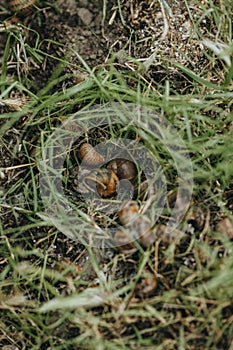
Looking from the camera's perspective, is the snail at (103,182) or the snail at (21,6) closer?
the snail at (103,182)

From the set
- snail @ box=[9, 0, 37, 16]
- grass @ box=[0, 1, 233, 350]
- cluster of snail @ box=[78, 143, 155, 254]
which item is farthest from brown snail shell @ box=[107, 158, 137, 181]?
snail @ box=[9, 0, 37, 16]

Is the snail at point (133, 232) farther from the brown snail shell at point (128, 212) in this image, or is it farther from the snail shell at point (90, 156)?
the snail shell at point (90, 156)

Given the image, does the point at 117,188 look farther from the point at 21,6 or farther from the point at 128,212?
the point at 21,6

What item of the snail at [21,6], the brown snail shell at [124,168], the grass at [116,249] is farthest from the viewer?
the snail at [21,6]

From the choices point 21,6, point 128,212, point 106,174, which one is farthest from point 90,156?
point 21,6

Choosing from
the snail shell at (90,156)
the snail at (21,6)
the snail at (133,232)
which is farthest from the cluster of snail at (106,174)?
the snail at (21,6)

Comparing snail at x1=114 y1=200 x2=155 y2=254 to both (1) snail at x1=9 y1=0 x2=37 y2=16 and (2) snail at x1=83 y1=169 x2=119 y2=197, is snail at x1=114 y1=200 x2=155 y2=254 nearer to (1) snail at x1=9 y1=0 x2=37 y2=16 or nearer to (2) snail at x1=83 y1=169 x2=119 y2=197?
(2) snail at x1=83 y1=169 x2=119 y2=197

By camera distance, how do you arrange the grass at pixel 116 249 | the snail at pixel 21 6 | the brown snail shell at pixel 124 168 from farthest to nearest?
the snail at pixel 21 6 < the brown snail shell at pixel 124 168 < the grass at pixel 116 249
